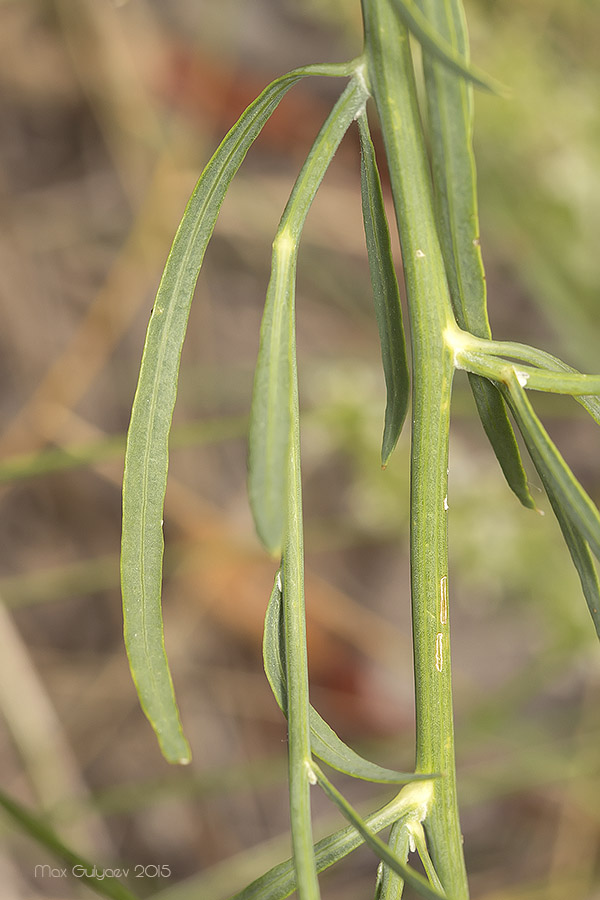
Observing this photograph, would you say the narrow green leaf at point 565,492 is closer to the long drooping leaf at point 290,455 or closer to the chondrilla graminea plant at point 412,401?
the chondrilla graminea plant at point 412,401

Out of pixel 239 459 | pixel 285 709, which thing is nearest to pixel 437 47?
pixel 285 709

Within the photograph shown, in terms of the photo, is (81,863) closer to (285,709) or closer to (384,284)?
(285,709)

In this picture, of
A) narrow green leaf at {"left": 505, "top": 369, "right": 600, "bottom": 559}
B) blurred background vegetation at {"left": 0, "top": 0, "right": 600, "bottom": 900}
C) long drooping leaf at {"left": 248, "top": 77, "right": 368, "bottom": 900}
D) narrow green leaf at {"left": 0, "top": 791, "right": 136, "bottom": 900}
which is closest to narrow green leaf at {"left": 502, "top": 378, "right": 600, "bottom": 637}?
narrow green leaf at {"left": 505, "top": 369, "right": 600, "bottom": 559}

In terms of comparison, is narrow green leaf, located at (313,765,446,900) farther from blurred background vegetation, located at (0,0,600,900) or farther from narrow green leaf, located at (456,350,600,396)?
blurred background vegetation, located at (0,0,600,900)

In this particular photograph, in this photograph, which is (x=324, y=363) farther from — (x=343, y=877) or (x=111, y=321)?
(x=343, y=877)

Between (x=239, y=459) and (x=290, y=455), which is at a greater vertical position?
(x=239, y=459)

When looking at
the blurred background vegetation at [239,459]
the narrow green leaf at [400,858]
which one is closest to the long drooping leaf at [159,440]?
the narrow green leaf at [400,858]

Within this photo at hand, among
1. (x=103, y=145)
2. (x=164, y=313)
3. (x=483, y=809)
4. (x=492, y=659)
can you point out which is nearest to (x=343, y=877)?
(x=483, y=809)
